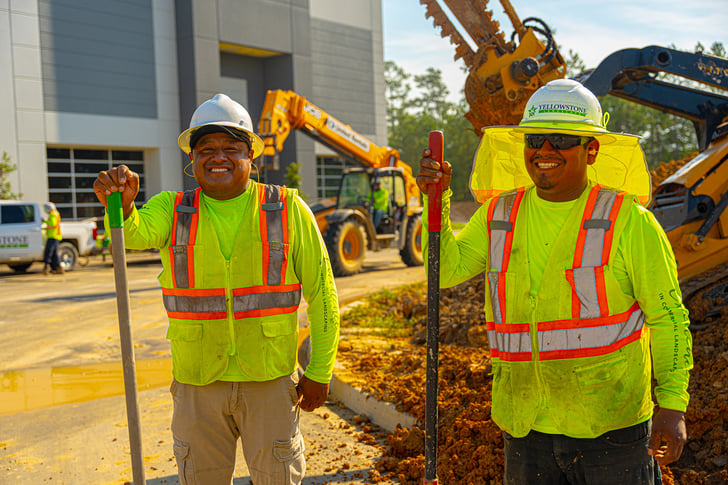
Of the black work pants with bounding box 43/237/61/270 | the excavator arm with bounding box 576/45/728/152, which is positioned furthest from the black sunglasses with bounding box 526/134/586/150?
the black work pants with bounding box 43/237/61/270

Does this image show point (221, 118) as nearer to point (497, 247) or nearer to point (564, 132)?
point (497, 247)

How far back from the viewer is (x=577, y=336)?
2.28m

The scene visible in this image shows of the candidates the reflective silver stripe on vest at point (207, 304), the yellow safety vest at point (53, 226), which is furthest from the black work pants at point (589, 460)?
the yellow safety vest at point (53, 226)

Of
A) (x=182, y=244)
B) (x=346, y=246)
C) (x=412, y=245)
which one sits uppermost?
(x=182, y=244)

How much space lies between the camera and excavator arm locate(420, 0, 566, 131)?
8172 mm

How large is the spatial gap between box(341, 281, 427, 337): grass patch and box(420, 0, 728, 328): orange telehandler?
107 inches

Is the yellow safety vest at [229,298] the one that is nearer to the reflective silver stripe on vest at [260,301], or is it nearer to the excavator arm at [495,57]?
the reflective silver stripe on vest at [260,301]

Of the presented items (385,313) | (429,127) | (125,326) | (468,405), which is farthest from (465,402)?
(429,127)

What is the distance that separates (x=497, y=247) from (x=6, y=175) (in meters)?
23.2

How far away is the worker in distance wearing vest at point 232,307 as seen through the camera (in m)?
2.70

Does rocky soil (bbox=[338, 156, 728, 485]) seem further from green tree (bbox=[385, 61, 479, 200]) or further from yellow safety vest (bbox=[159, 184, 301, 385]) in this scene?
green tree (bbox=[385, 61, 479, 200])

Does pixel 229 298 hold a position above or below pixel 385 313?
above

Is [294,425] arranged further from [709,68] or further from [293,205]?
[709,68]

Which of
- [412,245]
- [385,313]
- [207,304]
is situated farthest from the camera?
[412,245]
